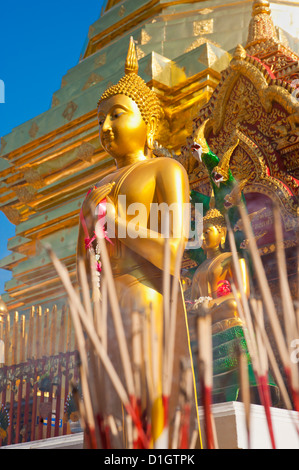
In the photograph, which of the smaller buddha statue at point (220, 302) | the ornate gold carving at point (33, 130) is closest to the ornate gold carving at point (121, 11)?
the ornate gold carving at point (33, 130)

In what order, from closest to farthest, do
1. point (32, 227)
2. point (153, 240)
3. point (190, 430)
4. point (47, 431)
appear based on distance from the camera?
point (190, 430) → point (153, 240) → point (47, 431) → point (32, 227)

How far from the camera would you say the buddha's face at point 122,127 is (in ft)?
8.82


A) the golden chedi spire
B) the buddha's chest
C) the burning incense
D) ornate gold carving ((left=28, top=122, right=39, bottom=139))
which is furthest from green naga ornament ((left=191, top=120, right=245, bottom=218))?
ornate gold carving ((left=28, top=122, right=39, bottom=139))

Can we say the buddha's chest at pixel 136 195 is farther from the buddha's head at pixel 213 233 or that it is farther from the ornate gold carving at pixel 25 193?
the ornate gold carving at pixel 25 193

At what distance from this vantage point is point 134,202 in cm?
249

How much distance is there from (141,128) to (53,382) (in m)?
1.94

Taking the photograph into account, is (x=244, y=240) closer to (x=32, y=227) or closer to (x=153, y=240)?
(x=153, y=240)

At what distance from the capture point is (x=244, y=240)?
Answer: 3.64 m

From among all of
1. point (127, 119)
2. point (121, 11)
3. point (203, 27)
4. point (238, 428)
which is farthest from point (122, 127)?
point (121, 11)

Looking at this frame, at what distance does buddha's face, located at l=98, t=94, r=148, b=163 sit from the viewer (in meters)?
2.69

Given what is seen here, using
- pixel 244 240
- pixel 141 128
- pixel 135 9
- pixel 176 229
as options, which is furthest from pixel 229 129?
pixel 135 9

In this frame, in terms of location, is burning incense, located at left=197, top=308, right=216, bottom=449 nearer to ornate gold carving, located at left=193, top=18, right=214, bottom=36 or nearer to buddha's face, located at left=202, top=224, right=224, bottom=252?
buddha's face, located at left=202, top=224, right=224, bottom=252

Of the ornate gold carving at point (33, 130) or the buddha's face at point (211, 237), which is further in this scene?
the ornate gold carving at point (33, 130)

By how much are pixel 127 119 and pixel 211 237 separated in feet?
3.90
